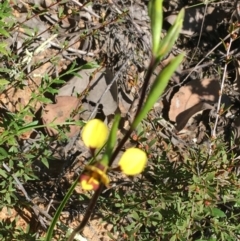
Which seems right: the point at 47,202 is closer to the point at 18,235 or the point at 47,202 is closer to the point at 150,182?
the point at 18,235

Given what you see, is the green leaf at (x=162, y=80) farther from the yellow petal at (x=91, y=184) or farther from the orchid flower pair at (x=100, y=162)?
the yellow petal at (x=91, y=184)

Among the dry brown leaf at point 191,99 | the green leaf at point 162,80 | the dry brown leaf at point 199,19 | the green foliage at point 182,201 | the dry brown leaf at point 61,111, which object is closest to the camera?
the green leaf at point 162,80

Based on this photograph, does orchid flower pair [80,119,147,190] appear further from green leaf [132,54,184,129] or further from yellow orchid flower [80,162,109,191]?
green leaf [132,54,184,129]

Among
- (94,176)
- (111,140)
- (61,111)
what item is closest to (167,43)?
(111,140)

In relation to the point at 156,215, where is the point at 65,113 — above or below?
above

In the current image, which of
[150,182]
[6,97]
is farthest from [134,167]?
[6,97]

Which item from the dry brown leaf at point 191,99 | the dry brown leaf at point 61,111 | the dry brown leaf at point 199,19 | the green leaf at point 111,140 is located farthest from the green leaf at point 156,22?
the dry brown leaf at point 199,19
